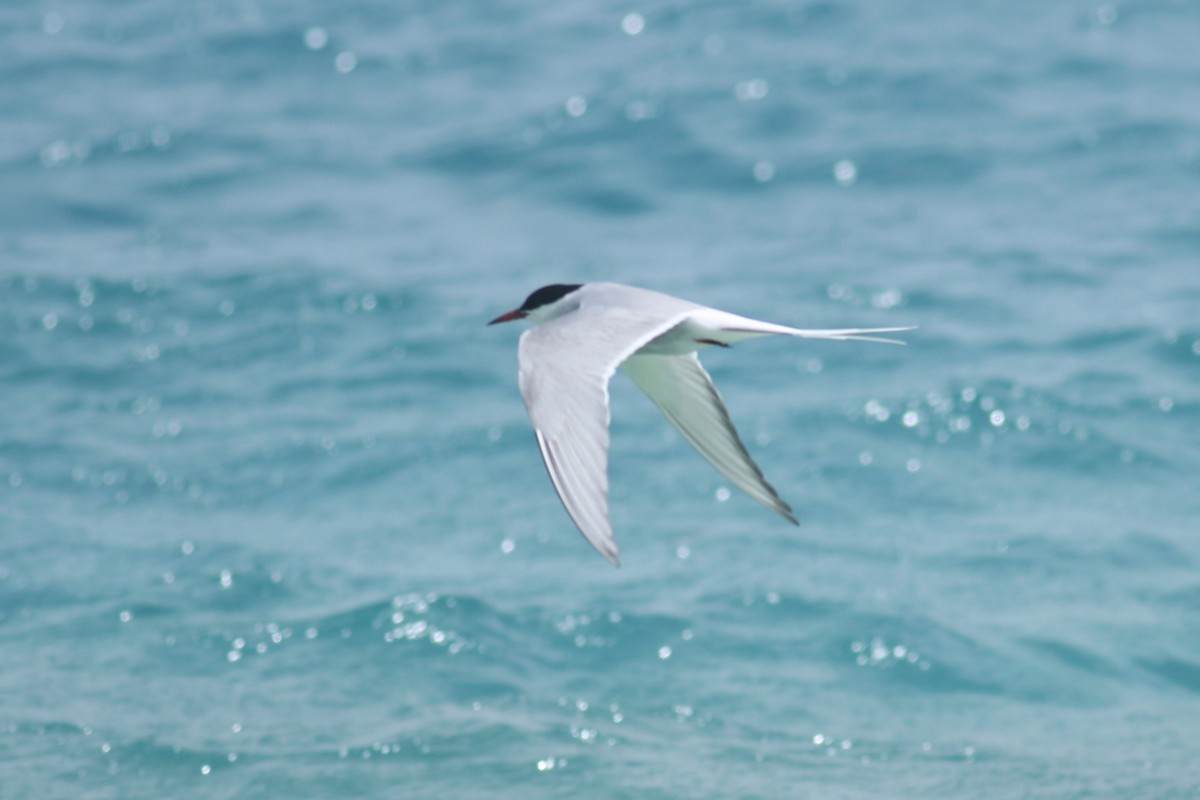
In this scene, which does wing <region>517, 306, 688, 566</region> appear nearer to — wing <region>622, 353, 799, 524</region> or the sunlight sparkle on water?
wing <region>622, 353, 799, 524</region>

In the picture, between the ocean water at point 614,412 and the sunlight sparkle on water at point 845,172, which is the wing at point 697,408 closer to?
the ocean water at point 614,412

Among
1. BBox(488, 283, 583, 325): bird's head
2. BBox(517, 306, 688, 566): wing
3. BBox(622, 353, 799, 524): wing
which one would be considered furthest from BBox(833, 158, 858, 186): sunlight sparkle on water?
BBox(517, 306, 688, 566): wing

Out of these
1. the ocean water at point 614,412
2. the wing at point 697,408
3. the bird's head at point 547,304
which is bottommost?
the ocean water at point 614,412

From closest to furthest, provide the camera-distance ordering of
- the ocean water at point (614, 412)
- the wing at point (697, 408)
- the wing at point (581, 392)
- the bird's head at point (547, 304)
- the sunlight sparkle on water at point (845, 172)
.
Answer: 1. the wing at point (581, 392)
2. the wing at point (697, 408)
3. the bird's head at point (547, 304)
4. the ocean water at point (614, 412)
5. the sunlight sparkle on water at point (845, 172)

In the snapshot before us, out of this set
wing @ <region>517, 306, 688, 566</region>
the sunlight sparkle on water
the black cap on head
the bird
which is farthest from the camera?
the sunlight sparkle on water

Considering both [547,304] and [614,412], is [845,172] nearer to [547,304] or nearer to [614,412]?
[614,412]

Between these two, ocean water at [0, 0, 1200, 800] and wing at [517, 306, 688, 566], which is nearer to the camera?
wing at [517, 306, 688, 566]

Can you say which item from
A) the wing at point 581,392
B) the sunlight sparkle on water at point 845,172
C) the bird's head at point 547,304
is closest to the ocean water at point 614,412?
the sunlight sparkle on water at point 845,172

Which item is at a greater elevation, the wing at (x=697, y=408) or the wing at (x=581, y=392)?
the wing at (x=581, y=392)

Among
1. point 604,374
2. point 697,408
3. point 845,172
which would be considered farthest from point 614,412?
point 604,374
